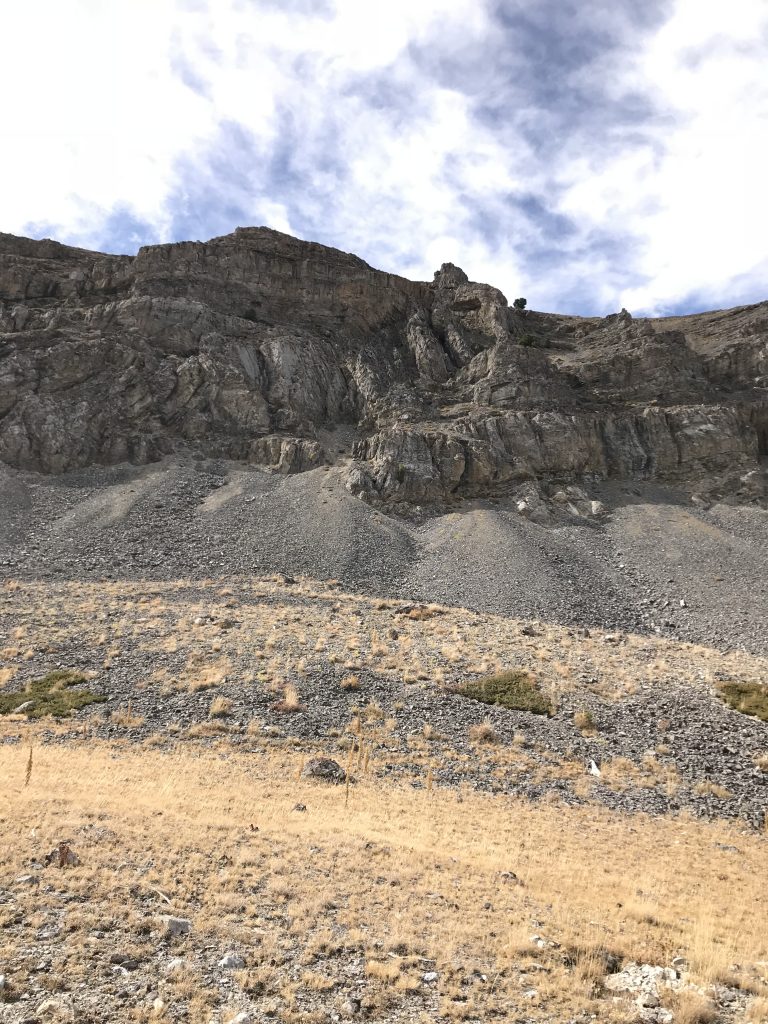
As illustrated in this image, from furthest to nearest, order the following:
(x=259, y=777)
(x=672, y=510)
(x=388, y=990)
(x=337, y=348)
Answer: (x=337, y=348), (x=672, y=510), (x=259, y=777), (x=388, y=990)

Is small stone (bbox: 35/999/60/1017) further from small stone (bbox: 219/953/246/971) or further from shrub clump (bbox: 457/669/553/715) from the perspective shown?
shrub clump (bbox: 457/669/553/715)

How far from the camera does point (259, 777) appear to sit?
1700 cm

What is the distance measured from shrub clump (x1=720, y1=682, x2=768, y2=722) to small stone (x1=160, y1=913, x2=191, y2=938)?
72.9 ft

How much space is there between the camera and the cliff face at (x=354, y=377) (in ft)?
195

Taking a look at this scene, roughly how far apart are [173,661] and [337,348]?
60659 mm

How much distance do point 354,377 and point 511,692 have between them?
57.6 m

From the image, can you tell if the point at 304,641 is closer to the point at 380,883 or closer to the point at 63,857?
the point at 380,883

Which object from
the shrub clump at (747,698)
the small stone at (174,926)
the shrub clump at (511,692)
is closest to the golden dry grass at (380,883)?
the small stone at (174,926)

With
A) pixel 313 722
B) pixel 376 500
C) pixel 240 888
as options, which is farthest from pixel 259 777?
pixel 376 500

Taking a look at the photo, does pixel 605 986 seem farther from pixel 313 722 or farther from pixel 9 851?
pixel 313 722

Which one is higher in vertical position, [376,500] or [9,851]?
[376,500]

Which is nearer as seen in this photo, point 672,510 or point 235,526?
point 235,526

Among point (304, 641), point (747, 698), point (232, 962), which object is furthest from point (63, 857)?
point (747, 698)

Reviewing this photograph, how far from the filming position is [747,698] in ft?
77.3
